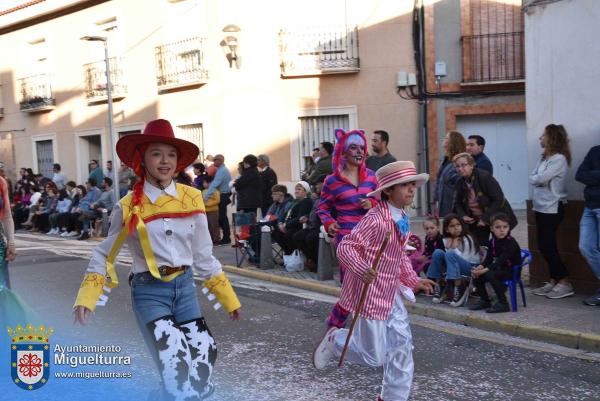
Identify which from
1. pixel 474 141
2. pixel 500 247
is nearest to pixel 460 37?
pixel 474 141

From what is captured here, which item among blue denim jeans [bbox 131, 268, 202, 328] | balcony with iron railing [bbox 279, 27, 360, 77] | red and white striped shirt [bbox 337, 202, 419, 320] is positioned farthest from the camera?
balcony with iron railing [bbox 279, 27, 360, 77]

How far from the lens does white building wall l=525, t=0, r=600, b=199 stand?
27.1 ft

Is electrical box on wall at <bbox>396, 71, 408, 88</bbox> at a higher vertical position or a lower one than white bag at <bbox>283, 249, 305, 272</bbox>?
higher

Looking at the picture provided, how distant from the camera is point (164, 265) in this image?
4277 mm

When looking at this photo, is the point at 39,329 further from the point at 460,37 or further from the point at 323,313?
the point at 460,37

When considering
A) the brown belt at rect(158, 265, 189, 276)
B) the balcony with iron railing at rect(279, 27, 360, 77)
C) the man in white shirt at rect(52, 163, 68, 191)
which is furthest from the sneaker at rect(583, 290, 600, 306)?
the man in white shirt at rect(52, 163, 68, 191)

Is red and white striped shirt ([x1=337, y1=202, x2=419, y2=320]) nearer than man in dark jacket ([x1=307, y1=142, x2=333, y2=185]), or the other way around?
red and white striped shirt ([x1=337, y1=202, x2=419, y2=320])

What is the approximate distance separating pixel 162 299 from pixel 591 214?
536cm

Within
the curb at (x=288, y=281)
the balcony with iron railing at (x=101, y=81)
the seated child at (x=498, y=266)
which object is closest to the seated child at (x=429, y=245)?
the seated child at (x=498, y=266)

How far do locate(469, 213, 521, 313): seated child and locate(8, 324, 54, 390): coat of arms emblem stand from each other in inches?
177

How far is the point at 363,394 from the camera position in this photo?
5.38 metres

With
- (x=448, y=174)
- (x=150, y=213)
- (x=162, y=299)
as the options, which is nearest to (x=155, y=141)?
(x=150, y=213)

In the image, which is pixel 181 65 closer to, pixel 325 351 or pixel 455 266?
pixel 455 266

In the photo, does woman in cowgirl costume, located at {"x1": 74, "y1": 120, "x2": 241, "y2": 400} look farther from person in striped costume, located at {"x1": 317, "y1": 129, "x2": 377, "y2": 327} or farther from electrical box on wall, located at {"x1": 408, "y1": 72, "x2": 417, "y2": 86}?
electrical box on wall, located at {"x1": 408, "y1": 72, "x2": 417, "y2": 86}
